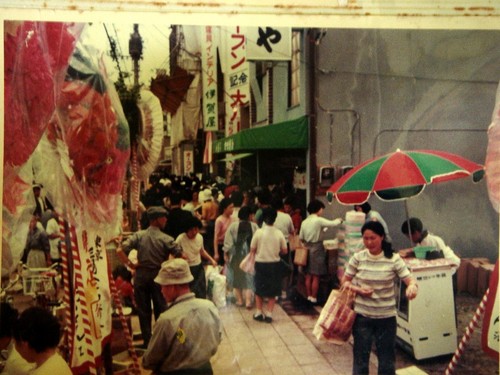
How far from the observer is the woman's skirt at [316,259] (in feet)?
10.5

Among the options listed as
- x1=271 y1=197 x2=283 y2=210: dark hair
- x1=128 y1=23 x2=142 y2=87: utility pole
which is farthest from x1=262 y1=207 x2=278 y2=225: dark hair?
x1=128 y1=23 x2=142 y2=87: utility pole

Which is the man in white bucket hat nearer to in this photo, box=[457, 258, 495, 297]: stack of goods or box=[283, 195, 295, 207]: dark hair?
box=[283, 195, 295, 207]: dark hair

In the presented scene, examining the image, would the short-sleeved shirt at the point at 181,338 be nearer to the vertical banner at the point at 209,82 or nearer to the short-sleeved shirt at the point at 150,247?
the short-sleeved shirt at the point at 150,247

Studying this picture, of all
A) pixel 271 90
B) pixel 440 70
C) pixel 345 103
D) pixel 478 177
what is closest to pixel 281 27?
pixel 271 90

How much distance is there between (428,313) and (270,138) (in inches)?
62.4

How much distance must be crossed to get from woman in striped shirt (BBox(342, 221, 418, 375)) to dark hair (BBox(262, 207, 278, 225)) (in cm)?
59

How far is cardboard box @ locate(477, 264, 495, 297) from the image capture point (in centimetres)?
321

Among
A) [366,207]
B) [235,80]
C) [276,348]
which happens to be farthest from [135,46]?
[276,348]

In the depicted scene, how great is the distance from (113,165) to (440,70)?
223 centimetres

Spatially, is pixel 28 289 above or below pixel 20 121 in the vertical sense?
below

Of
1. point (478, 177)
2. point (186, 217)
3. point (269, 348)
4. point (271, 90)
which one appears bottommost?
point (269, 348)

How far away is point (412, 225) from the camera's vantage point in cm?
321

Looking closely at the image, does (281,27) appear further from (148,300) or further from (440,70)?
(148,300)

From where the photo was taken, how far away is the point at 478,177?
3242 millimetres
